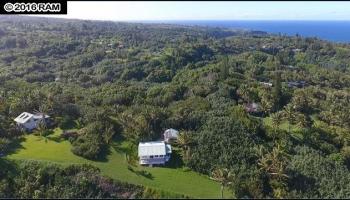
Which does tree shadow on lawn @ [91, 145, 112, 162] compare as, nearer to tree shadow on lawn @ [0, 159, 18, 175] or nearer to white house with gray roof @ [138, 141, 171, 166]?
white house with gray roof @ [138, 141, 171, 166]

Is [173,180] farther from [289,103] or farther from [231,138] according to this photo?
[289,103]

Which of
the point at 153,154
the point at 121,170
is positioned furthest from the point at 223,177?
the point at 121,170

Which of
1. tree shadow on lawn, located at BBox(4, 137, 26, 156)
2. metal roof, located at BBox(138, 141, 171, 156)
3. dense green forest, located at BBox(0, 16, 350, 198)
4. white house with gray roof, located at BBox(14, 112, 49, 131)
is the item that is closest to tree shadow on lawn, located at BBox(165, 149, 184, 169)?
dense green forest, located at BBox(0, 16, 350, 198)

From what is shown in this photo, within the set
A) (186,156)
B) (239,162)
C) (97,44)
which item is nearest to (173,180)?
(186,156)

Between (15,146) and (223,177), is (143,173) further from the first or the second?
(15,146)

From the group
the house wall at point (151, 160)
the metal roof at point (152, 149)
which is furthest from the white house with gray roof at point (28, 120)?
the house wall at point (151, 160)

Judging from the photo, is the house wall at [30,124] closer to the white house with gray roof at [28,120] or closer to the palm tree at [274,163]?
the white house with gray roof at [28,120]
